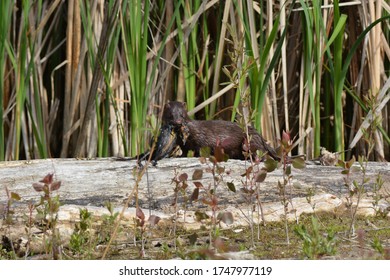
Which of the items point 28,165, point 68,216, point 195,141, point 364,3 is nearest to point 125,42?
point 195,141

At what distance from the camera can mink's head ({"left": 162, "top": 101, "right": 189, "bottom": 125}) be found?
189 inches

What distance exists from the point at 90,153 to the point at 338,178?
6.37ft

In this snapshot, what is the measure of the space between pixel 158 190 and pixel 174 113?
1.04m

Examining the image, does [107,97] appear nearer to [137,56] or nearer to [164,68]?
[137,56]

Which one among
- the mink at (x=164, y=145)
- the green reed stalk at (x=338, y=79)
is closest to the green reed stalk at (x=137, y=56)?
the mink at (x=164, y=145)

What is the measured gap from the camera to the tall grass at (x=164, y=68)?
500 centimetres

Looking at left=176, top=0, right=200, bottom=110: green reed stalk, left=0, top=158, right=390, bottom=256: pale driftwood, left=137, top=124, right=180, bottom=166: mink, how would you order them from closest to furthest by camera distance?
left=0, top=158, right=390, bottom=256: pale driftwood → left=137, top=124, right=180, bottom=166: mink → left=176, top=0, right=200, bottom=110: green reed stalk

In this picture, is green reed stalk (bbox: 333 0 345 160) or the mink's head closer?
the mink's head

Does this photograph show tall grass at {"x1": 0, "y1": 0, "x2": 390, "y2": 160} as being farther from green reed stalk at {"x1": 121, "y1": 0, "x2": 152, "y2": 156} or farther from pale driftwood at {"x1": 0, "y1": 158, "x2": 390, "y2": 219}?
pale driftwood at {"x1": 0, "y1": 158, "x2": 390, "y2": 219}

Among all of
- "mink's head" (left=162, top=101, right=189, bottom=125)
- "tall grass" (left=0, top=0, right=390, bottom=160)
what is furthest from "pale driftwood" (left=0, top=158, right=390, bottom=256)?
"tall grass" (left=0, top=0, right=390, bottom=160)

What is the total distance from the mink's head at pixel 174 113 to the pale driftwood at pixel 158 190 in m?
0.36

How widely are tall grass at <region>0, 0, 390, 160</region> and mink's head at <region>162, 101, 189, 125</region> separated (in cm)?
21

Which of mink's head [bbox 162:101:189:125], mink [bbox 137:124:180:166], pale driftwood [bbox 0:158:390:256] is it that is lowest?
pale driftwood [bbox 0:158:390:256]

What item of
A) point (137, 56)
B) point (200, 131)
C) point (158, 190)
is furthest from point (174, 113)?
point (158, 190)
